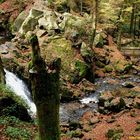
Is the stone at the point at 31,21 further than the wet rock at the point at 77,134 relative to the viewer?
Yes

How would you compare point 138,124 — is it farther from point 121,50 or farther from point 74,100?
point 121,50

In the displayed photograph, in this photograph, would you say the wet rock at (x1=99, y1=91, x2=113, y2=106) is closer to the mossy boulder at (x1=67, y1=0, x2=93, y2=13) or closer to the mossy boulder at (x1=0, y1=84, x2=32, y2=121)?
the mossy boulder at (x1=0, y1=84, x2=32, y2=121)

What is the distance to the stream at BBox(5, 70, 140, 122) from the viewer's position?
20062mm

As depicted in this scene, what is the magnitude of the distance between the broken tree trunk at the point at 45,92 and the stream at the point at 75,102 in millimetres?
9232

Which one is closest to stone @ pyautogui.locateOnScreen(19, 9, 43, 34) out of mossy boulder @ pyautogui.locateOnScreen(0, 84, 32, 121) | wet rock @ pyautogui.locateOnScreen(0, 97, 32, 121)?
mossy boulder @ pyautogui.locateOnScreen(0, 84, 32, 121)

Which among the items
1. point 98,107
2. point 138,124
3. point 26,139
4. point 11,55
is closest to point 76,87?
point 98,107

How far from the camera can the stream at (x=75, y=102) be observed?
20.1 m

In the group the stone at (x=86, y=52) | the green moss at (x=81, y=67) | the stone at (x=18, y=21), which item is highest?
the stone at (x=18, y=21)

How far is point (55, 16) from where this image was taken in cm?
3012

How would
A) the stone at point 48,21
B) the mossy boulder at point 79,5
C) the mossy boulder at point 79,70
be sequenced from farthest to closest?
the mossy boulder at point 79,5 < the stone at point 48,21 < the mossy boulder at point 79,70

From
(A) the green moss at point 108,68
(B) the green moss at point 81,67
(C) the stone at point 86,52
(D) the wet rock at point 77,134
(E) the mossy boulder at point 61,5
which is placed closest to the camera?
(D) the wet rock at point 77,134

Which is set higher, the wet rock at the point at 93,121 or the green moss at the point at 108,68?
the green moss at the point at 108,68

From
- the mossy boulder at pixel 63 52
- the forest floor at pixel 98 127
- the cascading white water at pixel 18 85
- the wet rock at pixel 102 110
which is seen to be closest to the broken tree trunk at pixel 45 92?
the forest floor at pixel 98 127

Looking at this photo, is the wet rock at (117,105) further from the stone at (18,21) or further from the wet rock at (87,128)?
the stone at (18,21)
